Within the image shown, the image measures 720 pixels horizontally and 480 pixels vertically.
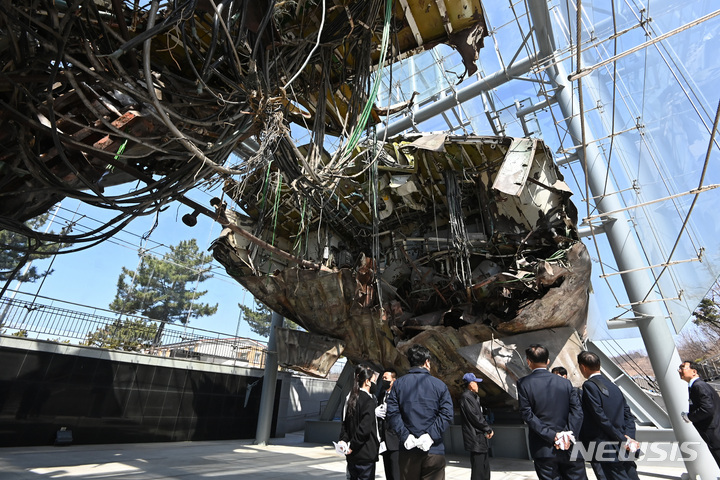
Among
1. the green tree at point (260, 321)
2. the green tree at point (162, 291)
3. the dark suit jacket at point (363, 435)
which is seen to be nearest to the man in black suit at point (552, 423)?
the dark suit jacket at point (363, 435)

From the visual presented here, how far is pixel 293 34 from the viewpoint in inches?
145

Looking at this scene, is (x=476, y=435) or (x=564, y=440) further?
(x=476, y=435)

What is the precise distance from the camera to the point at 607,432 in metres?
3.20

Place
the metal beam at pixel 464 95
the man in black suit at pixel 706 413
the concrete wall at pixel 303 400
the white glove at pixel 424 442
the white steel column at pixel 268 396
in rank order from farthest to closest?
the concrete wall at pixel 303 400, the white steel column at pixel 268 396, the metal beam at pixel 464 95, the man in black suit at pixel 706 413, the white glove at pixel 424 442

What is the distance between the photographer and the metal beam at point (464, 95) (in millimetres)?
10602

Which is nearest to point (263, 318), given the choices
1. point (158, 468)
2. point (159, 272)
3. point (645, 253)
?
point (159, 272)

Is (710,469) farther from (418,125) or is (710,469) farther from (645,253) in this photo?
(418,125)

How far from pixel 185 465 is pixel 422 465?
230 inches

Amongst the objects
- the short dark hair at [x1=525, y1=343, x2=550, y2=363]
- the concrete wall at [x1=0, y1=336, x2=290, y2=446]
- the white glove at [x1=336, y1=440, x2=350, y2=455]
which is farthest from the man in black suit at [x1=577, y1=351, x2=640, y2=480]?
the concrete wall at [x1=0, y1=336, x2=290, y2=446]

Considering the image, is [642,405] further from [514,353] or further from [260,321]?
[260,321]

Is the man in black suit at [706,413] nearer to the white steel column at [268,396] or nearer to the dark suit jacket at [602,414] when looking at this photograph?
the dark suit jacket at [602,414]

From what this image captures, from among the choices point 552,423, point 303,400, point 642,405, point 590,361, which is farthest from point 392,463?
point 303,400

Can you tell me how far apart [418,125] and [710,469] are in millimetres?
11544

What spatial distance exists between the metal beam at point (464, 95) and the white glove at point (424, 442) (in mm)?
8305
